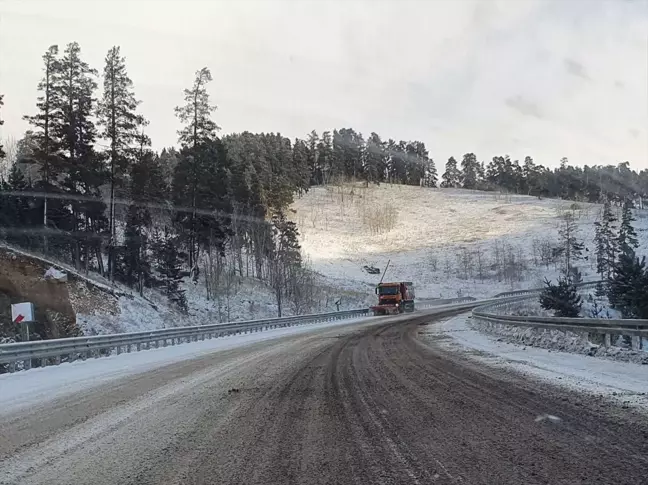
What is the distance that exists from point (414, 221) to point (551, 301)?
10189 centimetres

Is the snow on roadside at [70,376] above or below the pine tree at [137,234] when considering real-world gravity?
Answer: below

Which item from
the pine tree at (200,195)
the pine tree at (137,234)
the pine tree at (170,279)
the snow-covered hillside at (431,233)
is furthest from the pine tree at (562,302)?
the snow-covered hillside at (431,233)

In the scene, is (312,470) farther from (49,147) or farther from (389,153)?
(389,153)

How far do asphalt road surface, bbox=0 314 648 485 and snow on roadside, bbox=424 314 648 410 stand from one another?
572 mm

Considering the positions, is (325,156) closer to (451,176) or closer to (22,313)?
(451,176)

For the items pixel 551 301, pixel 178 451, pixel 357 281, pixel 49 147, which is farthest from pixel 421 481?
pixel 357 281

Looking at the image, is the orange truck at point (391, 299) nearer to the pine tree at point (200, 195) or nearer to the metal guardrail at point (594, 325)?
the pine tree at point (200, 195)

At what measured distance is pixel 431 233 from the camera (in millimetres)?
124312

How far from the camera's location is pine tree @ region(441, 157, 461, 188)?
190m

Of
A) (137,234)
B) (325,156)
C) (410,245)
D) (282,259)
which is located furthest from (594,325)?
(325,156)

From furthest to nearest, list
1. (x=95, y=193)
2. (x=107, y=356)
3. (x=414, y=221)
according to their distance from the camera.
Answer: (x=414, y=221) < (x=95, y=193) < (x=107, y=356)

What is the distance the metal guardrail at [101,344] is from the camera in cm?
1364

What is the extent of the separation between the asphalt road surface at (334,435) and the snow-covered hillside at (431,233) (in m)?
73.7

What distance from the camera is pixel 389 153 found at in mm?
168875
